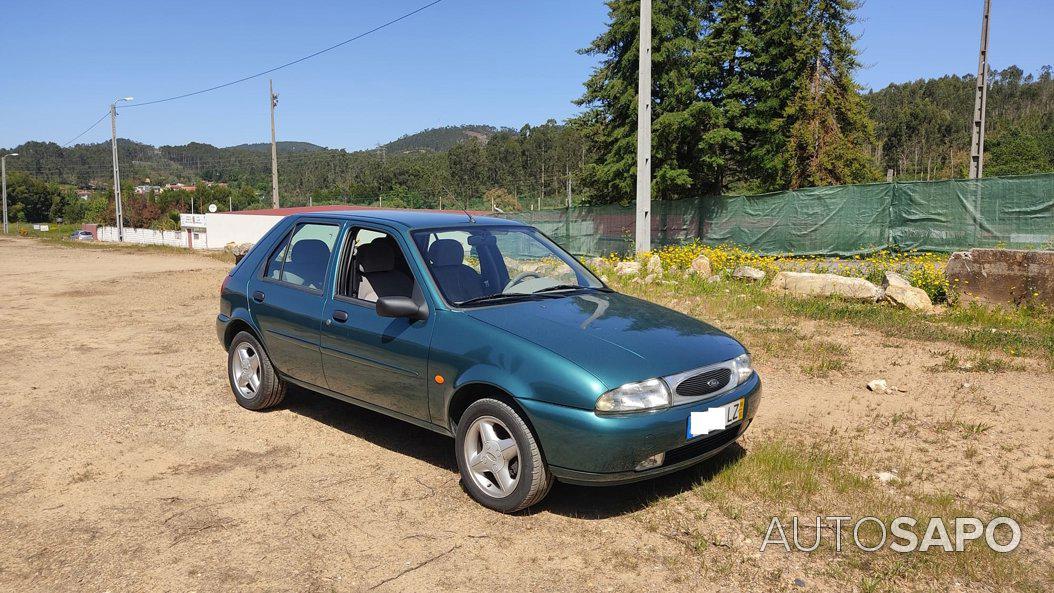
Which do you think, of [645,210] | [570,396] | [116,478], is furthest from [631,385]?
[645,210]

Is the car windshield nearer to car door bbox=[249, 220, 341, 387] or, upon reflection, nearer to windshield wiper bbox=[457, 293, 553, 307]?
windshield wiper bbox=[457, 293, 553, 307]

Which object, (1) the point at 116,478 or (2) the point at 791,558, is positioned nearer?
(2) the point at 791,558

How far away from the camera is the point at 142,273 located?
20.1 m

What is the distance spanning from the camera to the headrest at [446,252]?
4.59m

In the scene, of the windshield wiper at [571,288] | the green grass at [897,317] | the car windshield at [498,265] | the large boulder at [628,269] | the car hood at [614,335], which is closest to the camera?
the car hood at [614,335]

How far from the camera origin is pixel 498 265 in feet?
16.0

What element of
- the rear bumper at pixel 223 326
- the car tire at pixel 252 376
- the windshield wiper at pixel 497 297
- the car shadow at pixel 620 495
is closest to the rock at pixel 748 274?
the car shadow at pixel 620 495

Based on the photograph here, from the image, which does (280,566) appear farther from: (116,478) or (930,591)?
(930,591)

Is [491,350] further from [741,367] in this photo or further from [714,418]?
[741,367]

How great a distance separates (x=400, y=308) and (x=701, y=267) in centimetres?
969

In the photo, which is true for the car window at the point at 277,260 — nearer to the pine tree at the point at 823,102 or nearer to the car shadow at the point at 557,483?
the car shadow at the point at 557,483

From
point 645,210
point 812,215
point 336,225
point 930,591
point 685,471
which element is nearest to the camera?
point 930,591

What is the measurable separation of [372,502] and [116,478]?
5.61ft

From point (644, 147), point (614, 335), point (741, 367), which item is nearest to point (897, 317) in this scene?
point (741, 367)
